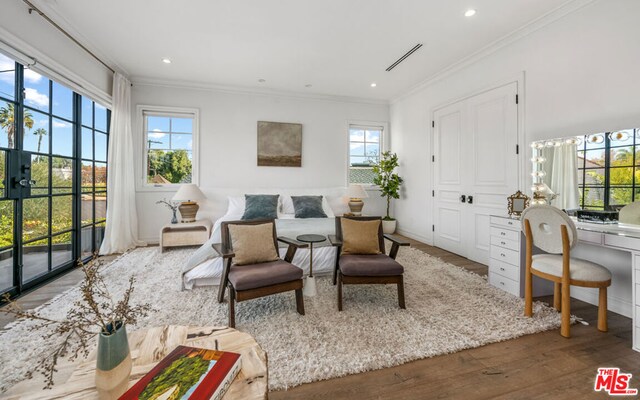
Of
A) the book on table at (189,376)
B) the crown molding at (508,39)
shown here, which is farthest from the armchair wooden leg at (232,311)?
the crown molding at (508,39)

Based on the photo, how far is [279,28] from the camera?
10.4 feet

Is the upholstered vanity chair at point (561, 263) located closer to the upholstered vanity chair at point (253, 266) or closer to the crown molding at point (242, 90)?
the upholstered vanity chair at point (253, 266)

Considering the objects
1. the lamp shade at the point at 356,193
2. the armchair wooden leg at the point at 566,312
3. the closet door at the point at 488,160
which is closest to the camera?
the armchair wooden leg at the point at 566,312

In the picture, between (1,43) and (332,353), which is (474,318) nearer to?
(332,353)

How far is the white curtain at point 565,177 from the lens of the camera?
2.70 m

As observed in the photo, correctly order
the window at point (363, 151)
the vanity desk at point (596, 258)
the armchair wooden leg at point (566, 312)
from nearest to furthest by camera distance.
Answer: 1. the vanity desk at point (596, 258)
2. the armchair wooden leg at point (566, 312)
3. the window at point (363, 151)

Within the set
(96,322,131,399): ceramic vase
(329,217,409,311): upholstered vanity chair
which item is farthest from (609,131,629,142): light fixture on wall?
(96,322,131,399): ceramic vase

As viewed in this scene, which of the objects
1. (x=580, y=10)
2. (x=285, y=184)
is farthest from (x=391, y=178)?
(x=580, y=10)

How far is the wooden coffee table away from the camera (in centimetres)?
92

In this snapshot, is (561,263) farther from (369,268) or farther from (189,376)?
(189,376)

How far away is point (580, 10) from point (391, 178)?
11.3ft

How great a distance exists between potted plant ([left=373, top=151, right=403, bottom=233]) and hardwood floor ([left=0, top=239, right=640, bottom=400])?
11.7ft

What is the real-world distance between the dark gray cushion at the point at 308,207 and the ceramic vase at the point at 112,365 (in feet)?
11.3

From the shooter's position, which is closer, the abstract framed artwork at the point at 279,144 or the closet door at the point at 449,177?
the closet door at the point at 449,177
